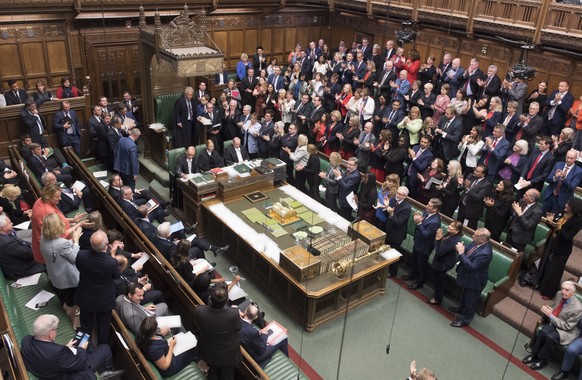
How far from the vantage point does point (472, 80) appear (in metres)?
9.67

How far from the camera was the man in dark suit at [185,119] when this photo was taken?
970 centimetres

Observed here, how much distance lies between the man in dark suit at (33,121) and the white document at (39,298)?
4.19m

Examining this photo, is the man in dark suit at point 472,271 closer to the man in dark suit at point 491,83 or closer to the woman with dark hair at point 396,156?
the woman with dark hair at point 396,156

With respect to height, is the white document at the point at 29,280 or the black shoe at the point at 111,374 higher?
the white document at the point at 29,280

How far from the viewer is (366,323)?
6.27 metres

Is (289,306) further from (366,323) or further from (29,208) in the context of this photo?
(29,208)

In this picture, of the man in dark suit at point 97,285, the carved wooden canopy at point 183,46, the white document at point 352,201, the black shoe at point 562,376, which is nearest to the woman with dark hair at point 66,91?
the carved wooden canopy at point 183,46

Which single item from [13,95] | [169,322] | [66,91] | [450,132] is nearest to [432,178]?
[450,132]

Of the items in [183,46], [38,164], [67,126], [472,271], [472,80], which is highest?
[183,46]

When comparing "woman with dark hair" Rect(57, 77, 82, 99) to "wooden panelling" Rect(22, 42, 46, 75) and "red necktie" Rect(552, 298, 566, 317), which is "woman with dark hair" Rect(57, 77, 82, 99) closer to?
"wooden panelling" Rect(22, 42, 46, 75)

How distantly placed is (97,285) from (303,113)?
6391 millimetres

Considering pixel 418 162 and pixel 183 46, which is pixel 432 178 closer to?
pixel 418 162

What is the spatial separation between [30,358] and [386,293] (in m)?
4.59

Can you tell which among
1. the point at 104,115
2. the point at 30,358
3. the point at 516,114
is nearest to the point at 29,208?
the point at 104,115
